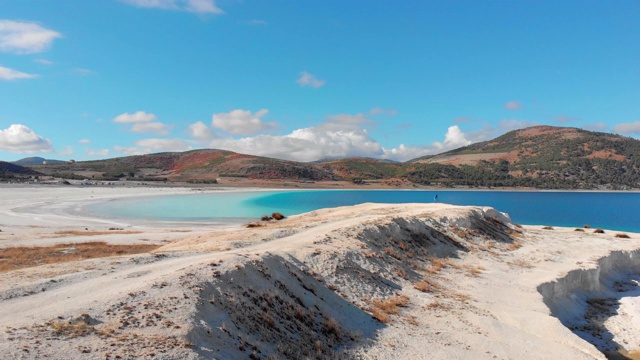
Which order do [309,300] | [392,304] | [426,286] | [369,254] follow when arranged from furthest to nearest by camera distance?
[369,254] < [426,286] < [392,304] < [309,300]

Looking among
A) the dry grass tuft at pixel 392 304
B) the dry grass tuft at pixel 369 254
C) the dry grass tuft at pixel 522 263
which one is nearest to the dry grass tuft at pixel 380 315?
the dry grass tuft at pixel 392 304

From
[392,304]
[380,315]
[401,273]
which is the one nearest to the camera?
[380,315]

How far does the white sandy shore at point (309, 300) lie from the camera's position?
932cm

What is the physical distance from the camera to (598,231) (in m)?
47.1

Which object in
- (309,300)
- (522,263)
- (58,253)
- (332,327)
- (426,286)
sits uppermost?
(309,300)

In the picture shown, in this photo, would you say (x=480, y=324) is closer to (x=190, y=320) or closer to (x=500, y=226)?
(x=190, y=320)

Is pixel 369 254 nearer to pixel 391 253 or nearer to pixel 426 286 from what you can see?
pixel 391 253

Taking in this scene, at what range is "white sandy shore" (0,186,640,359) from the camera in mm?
9320

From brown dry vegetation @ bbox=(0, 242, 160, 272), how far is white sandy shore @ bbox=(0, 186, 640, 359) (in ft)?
13.8

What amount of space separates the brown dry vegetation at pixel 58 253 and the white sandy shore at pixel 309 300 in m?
4.22

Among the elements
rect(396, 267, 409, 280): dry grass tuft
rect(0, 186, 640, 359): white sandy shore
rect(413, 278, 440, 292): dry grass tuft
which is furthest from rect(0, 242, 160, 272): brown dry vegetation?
rect(413, 278, 440, 292): dry grass tuft

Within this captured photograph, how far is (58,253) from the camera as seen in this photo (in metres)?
26.0

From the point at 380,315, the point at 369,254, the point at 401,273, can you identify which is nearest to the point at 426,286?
the point at 401,273

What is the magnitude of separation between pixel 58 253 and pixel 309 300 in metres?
20.0
